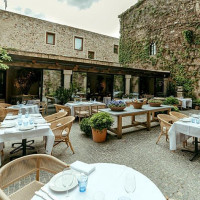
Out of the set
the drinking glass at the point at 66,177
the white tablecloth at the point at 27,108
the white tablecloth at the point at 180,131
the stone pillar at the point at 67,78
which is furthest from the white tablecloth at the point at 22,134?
the stone pillar at the point at 67,78

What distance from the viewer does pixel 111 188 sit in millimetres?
1277

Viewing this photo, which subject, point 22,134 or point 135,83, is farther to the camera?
point 135,83

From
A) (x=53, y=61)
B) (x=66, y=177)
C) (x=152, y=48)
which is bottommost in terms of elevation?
(x=66, y=177)

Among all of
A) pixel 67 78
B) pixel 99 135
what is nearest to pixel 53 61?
pixel 67 78

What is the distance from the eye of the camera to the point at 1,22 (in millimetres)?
11031

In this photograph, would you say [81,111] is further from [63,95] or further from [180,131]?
[180,131]

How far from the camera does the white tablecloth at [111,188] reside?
1.18 m

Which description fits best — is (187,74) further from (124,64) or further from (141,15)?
(141,15)

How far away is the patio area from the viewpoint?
240cm

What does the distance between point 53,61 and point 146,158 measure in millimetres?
6675

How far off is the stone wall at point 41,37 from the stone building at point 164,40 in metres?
3.39

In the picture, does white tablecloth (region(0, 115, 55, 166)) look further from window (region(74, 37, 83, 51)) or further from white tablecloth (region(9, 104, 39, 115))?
window (region(74, 37, 83, 51))

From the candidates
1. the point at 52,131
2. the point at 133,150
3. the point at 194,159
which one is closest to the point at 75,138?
the point at 52,131

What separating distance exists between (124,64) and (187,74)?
6.70 meters
